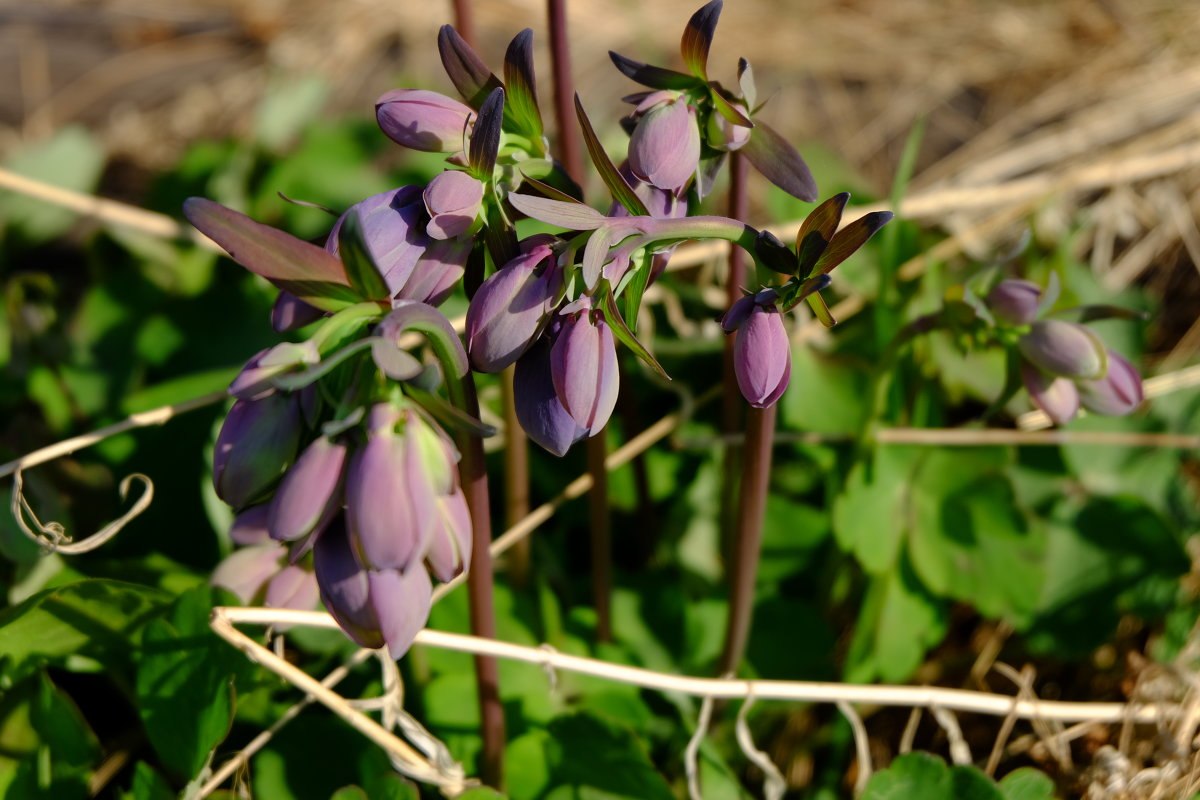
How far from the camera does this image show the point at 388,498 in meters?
0.70

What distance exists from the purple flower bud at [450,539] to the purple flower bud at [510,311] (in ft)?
0.35

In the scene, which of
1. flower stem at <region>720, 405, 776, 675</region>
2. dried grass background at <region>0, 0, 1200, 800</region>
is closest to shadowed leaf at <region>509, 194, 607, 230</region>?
flower stem at <region>720, 405, 776, 675</region>

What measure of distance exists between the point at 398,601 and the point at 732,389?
0.62 metres

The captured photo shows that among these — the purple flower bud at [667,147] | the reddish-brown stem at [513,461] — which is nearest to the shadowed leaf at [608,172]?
the purple flower bud at [667,147]

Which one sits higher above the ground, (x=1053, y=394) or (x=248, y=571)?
(x=1053, y=394)

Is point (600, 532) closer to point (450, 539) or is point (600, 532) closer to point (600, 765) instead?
point (600, 765)

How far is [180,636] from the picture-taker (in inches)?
42.1

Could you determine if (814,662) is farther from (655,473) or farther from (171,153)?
(171,153)

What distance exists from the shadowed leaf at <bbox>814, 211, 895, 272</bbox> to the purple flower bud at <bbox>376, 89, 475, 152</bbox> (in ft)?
1.02

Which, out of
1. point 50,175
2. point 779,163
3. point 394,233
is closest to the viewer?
point 394,233

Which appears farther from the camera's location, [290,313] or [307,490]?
[290,313]

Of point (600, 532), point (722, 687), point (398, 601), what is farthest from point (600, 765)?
point (398, 601)

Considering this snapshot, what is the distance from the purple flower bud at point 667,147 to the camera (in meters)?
0.86

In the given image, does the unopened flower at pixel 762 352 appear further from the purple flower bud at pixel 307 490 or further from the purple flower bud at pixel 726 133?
the purple flower bud at pixel 307 490
